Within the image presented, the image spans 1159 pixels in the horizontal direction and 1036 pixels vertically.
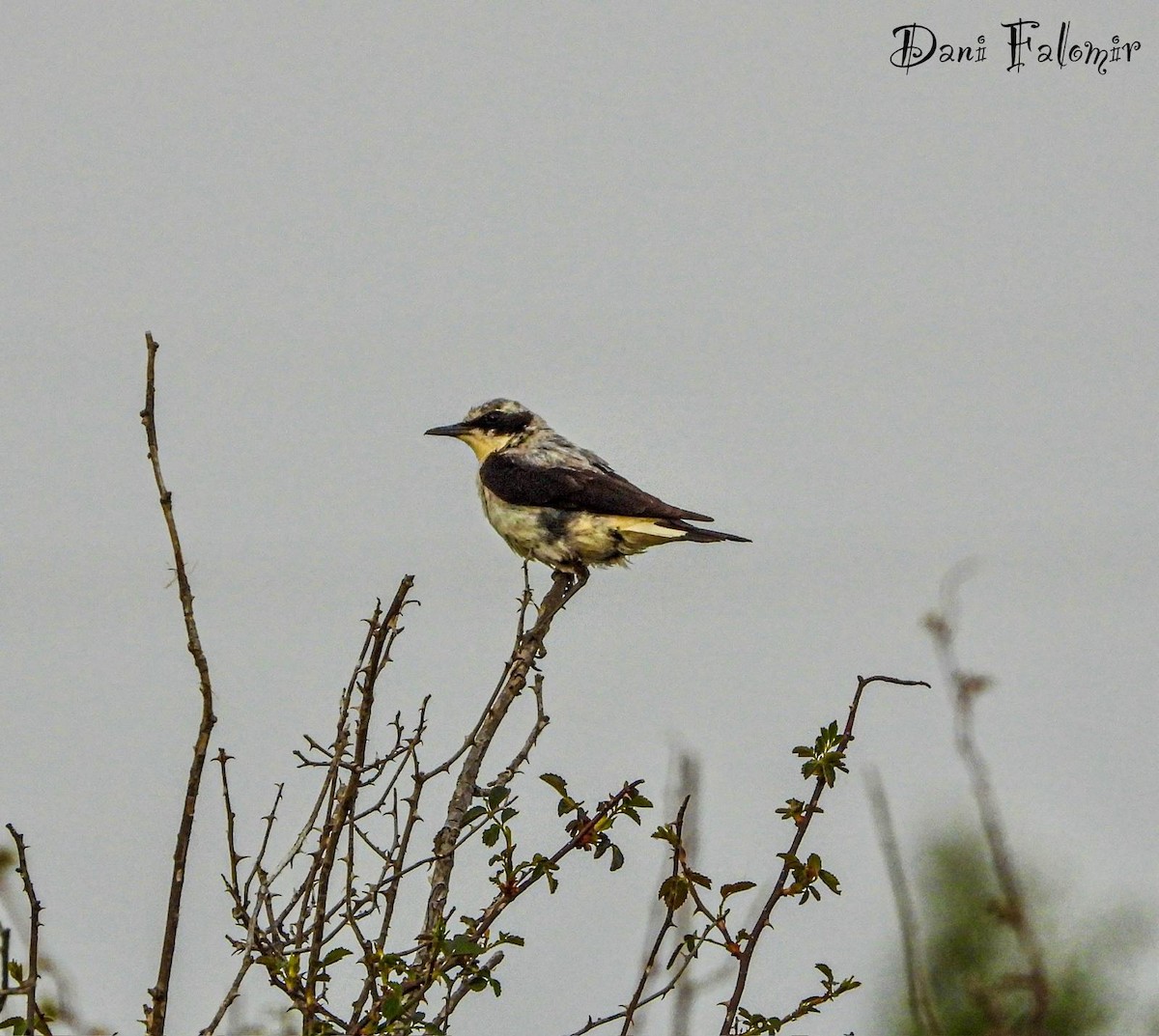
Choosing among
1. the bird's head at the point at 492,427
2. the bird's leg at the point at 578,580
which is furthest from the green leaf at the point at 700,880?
the bird's head at the point at 492,427

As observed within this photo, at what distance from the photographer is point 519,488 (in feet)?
26.3

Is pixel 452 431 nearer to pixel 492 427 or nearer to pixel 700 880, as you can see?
pixel 492 427

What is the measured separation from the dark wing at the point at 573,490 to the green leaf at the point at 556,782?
3.74m

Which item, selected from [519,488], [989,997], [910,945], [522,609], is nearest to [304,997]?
[910,945]

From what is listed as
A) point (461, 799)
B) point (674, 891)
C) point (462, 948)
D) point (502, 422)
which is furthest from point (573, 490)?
point (462, 948)

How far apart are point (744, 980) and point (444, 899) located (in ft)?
2.78

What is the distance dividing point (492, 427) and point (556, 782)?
506cm

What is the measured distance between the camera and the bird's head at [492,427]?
896 cm

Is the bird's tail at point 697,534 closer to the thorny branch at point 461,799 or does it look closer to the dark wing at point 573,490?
the dark wing at point 573,490

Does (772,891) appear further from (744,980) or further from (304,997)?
(304,997)

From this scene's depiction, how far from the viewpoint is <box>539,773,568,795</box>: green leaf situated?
13.2ft

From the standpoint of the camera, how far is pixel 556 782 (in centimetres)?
404

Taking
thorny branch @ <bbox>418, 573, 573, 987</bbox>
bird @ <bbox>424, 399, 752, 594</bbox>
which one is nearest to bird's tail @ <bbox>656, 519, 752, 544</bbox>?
bird @ <bbox>424, 399, 752, 594</bbox>

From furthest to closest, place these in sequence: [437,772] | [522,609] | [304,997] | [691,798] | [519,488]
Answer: [519,488] < [522,609] < [437,772] < [691,798] < [304,997]
